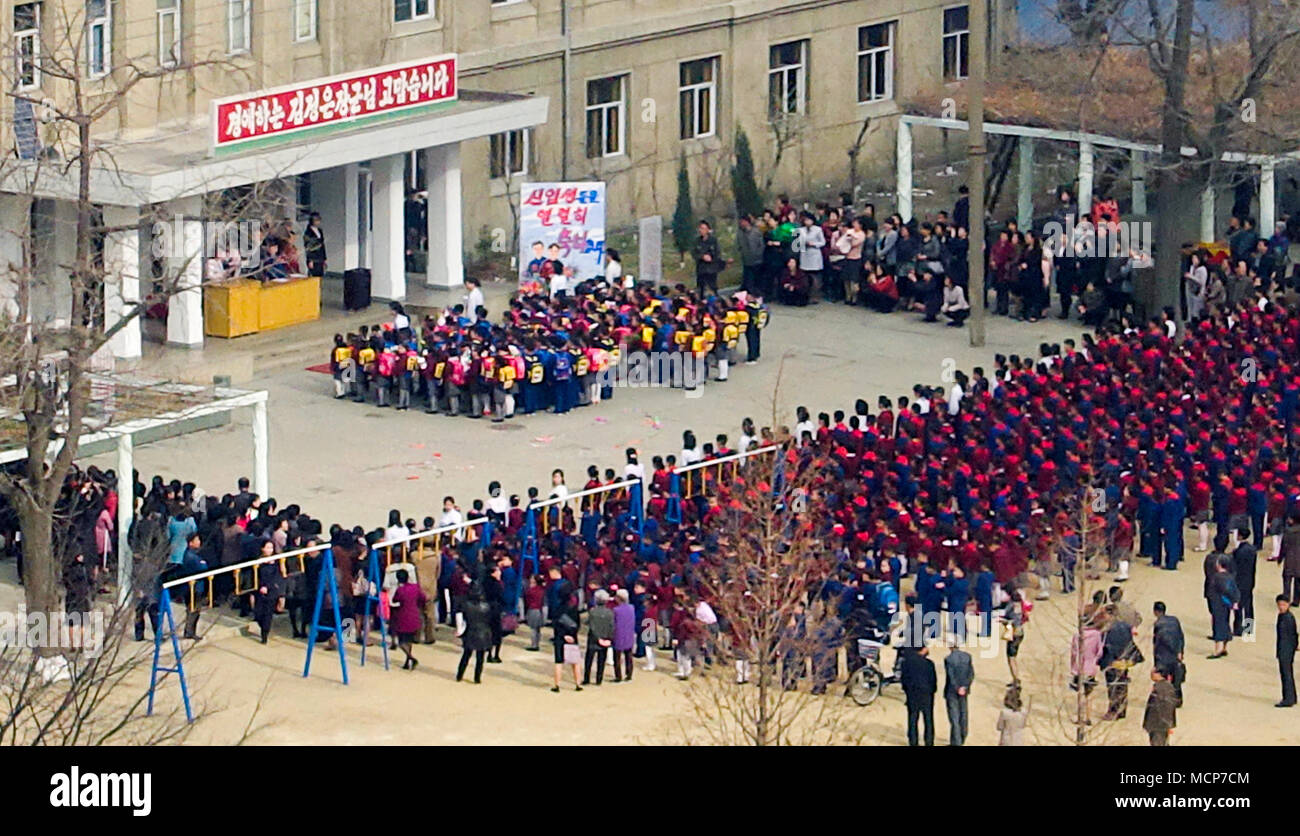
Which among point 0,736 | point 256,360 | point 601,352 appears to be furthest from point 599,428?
point 0,736

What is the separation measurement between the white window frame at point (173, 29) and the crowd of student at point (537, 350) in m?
4.49

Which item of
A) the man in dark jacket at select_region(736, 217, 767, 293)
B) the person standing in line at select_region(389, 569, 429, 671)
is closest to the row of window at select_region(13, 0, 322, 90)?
the man in dark jacket at select_region(736, 217, 767, 293)

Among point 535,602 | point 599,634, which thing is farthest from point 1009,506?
point 535,602

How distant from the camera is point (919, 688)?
92.6 ft

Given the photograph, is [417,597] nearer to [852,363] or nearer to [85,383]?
[85,383]

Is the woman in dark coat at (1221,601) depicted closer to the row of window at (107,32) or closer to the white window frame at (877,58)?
the row of window at (107,32)

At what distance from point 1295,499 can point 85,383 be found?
490 inches

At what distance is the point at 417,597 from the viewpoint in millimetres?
30844

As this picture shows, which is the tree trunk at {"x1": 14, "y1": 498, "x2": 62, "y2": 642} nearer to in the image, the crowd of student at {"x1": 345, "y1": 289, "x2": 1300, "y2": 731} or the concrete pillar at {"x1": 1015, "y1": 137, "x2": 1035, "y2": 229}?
the crowd of student at {"x1": 345, "y1": 289, "x2": 1300, "y2": 731}

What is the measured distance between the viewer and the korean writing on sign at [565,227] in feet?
143

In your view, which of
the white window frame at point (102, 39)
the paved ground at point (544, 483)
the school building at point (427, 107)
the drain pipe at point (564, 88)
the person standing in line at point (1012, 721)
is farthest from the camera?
the drain pipe at point (564, 88)

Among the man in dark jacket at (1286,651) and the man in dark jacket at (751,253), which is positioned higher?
the man in dark jacket at (751,253)

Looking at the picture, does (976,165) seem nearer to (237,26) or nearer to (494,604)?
(237,26)

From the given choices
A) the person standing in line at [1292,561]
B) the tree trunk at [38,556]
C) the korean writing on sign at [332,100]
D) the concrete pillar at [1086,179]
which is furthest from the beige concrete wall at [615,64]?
the person standing in line at [1292,561]
